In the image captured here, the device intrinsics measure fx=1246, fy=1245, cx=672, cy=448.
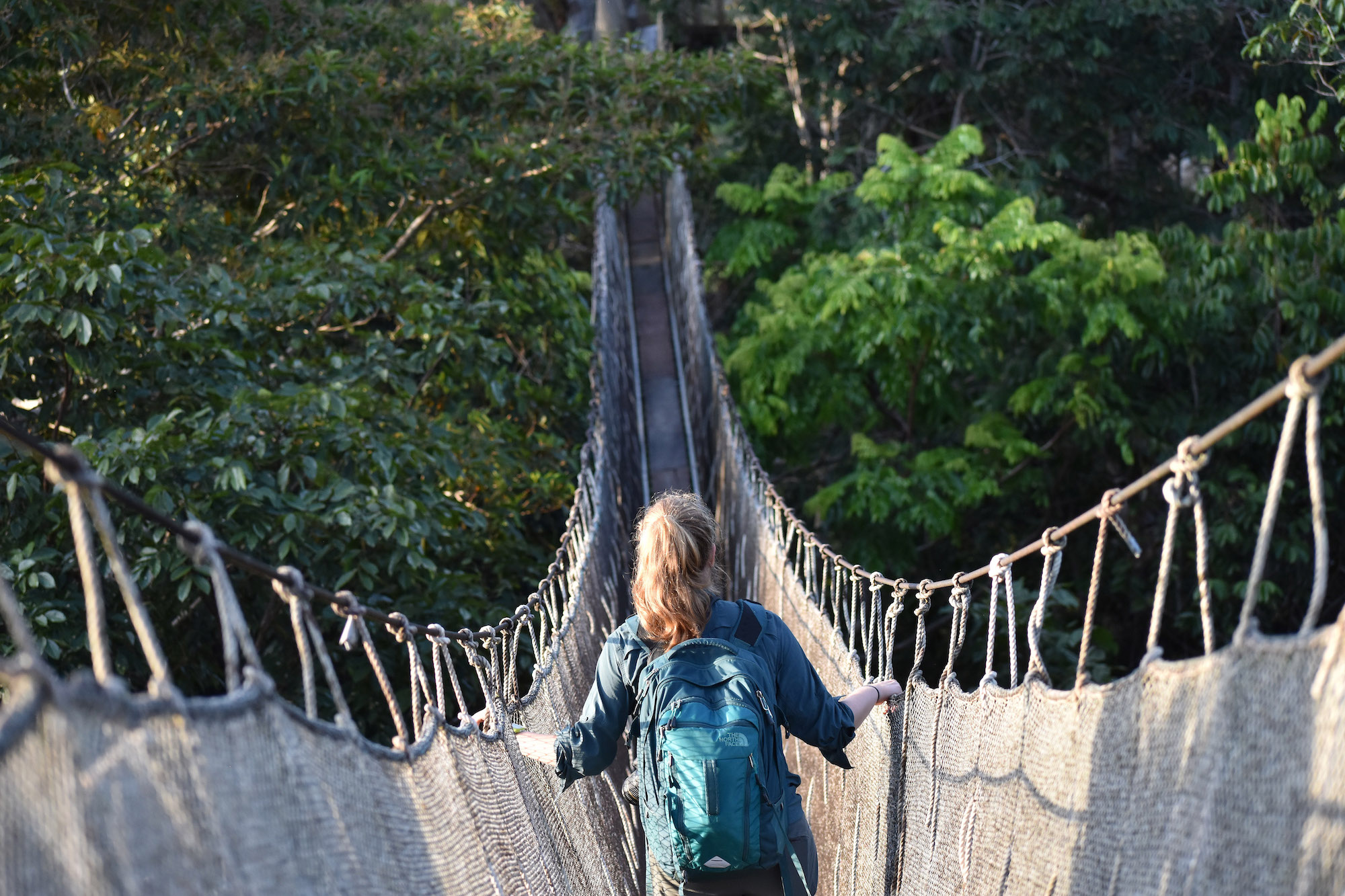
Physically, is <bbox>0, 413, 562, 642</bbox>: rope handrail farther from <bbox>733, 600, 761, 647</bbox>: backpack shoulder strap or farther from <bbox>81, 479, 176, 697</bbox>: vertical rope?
<bbox>733, 600, 761, 647</bbox>: backpack shoulder strap

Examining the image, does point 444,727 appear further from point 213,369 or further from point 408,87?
point 408,87

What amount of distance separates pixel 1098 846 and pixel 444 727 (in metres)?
0.71

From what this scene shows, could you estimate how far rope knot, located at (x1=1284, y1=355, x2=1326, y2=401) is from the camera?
0.88 metres

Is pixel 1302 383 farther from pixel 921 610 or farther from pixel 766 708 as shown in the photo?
pixel 921 610

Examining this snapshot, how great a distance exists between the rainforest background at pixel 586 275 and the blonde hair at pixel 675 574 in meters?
1.83

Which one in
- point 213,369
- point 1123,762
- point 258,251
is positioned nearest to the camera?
point 1123,762

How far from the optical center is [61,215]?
344 centimetres

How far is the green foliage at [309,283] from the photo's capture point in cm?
316

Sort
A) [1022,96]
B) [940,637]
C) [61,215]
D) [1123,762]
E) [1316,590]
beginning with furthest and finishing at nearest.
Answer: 1. [1022,96]
2. [940,637]
3. [61,215]
4. [1123,762]
5. [1316,590]

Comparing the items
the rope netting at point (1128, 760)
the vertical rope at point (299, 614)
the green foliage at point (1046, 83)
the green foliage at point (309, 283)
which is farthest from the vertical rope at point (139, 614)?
the green foliage at point (1046, 83)

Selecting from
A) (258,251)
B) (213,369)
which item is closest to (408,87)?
(258,251)

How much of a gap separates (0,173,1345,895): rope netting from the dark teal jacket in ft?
0.41

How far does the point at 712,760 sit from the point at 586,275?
644cm

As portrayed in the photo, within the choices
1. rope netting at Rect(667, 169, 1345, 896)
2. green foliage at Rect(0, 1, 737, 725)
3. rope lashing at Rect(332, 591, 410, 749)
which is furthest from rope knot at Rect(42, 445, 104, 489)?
green foliage at Rect(0, 1, 737, 725)
